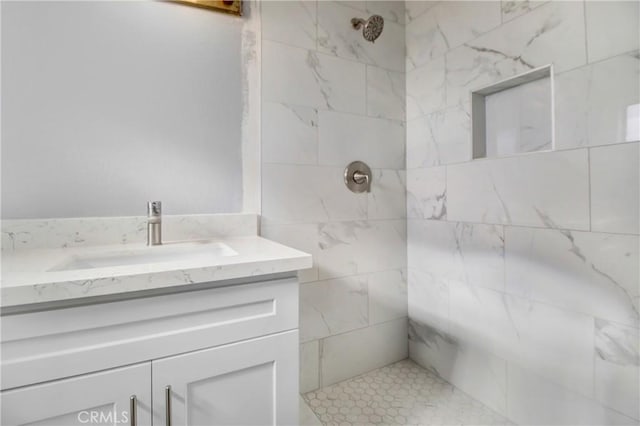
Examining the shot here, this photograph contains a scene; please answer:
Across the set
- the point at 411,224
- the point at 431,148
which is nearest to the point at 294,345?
the point at 411,224

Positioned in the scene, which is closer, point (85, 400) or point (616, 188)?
point (85, 400)

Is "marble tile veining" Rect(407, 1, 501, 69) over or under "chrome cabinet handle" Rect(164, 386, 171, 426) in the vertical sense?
over

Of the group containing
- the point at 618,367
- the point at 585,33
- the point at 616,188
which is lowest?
the point at 618,367

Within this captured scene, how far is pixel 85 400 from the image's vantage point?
0.67m

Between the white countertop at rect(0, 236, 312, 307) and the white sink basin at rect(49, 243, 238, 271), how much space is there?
0.06 feet

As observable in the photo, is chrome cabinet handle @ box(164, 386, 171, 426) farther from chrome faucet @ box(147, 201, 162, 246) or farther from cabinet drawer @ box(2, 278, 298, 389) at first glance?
chrome faucet @ box(147, 201, 162, 246)

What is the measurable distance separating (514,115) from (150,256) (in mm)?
1575

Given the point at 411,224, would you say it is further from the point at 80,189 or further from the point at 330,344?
the point at 80,189

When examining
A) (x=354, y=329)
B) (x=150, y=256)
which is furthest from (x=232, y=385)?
(x=354, y=329)

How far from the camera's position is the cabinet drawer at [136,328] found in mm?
625

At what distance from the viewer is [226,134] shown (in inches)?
53.5

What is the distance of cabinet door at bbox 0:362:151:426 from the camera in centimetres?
62

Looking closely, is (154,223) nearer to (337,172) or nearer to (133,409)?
(133,409)

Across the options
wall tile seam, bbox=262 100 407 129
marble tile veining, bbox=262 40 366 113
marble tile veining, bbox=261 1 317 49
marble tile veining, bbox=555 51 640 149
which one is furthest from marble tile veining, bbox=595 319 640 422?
marble tile veining, bbox=261 1 317 49
